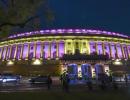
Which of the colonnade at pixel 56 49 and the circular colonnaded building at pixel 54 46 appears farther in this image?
the colonnade at pixel 56 49

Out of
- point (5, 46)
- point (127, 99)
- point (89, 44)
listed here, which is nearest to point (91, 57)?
point (89, 44)

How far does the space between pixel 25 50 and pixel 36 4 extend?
70058mm

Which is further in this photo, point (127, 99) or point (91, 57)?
point (91, 57)

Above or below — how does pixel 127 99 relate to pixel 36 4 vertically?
below

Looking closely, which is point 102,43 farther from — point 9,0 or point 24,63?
point 9,0

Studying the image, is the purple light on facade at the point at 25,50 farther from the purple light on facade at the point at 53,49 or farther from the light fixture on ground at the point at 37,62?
the purple light on facade at the point at 53,49

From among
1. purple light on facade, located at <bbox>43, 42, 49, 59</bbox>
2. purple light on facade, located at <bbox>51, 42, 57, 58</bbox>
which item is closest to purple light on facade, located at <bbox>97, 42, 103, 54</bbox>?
purple light on facade, located at <bbox>51, 42, 57, 58</bbox>

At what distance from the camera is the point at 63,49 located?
91312 millimetres

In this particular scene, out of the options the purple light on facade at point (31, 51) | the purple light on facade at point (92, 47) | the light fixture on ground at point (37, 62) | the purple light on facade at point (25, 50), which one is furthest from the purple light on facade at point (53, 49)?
the purple light on facade at point (92, 47)

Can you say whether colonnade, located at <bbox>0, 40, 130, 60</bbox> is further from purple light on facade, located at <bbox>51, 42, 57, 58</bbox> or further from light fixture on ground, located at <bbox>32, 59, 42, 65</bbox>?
light fixture on ground, located at <bbox>32, 59, 42, 65</bbox>

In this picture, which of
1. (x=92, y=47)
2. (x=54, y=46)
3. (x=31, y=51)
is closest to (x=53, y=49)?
(x=54, y=46)

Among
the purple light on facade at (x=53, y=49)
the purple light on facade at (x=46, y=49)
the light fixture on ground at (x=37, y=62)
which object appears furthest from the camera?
the purple light on facade at (x=46, y=49)

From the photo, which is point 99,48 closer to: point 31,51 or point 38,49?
point 38,49

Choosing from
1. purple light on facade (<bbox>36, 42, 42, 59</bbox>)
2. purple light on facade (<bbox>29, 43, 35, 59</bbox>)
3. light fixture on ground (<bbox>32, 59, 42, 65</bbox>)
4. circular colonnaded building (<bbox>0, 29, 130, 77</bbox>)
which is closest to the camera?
light fixture on ground (<bbox>32, 59, 42, 65</bbox>)
